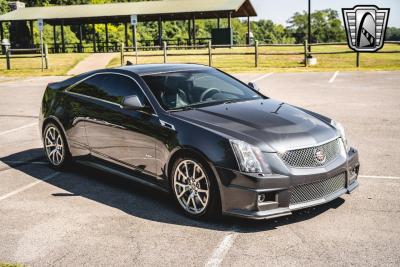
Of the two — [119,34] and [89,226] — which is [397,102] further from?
[119,34]

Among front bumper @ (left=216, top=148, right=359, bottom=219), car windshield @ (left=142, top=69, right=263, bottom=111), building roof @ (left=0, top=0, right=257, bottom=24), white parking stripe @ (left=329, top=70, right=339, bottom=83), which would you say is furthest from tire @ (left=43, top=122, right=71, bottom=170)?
building roof @ (left=0, top=0, right=257, bottom=24)

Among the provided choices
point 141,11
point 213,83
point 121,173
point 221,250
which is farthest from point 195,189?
point 141,11

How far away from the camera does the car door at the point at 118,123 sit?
19.6 ft

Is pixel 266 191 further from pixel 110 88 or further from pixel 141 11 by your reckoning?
pixel 141 11

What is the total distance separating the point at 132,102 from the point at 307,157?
2.05 meters

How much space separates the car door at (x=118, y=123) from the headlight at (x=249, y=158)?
1.16m

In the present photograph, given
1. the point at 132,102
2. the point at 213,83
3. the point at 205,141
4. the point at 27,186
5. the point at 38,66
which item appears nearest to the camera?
the point at 205,141

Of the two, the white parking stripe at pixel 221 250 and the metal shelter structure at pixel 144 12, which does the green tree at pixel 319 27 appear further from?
the white parking stripe at pixel 221 250

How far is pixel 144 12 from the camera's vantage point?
4203 cm

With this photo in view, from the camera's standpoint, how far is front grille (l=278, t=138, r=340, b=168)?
16.5ft

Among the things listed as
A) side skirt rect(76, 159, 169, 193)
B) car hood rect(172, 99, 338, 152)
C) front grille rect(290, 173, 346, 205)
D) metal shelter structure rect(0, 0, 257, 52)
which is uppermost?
metal shelter structure rect(0, 0, 257, 52)

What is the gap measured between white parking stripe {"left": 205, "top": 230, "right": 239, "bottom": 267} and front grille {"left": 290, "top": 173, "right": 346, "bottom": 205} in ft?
2.14

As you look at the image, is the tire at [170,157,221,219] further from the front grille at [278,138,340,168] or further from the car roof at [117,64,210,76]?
the car roof at [117,64,210,76]

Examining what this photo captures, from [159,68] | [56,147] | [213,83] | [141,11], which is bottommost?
[56,147]
